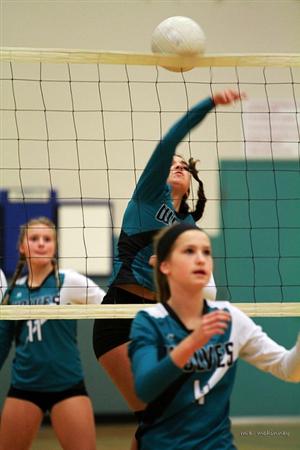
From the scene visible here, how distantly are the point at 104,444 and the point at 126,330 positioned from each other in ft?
12.0

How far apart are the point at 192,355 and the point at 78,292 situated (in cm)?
241

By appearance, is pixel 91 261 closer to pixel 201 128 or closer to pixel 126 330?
pixel 201 128

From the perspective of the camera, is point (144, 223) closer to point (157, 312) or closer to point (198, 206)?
point (198, 206)

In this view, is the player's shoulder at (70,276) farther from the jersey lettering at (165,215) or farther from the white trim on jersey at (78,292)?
the jersey lettering at (165,215)

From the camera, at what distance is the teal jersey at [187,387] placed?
2.91 metres

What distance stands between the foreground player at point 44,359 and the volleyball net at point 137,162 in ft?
8.47

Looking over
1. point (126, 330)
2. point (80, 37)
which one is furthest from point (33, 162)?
point (126, 330)

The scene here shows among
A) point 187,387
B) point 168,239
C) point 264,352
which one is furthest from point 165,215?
point 187,387

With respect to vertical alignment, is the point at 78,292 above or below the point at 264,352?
above

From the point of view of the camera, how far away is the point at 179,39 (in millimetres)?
4355

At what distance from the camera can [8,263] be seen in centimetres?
824

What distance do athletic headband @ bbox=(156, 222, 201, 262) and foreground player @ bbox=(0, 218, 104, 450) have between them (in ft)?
6.19

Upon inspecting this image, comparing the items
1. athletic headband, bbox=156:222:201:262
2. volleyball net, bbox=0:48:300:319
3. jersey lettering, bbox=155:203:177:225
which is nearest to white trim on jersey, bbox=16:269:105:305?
jersey lettering, bbox=155:203:177:225

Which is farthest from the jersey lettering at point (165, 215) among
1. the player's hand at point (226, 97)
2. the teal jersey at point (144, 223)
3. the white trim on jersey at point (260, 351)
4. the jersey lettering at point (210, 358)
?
the jersey lettering at point (210, 358)
